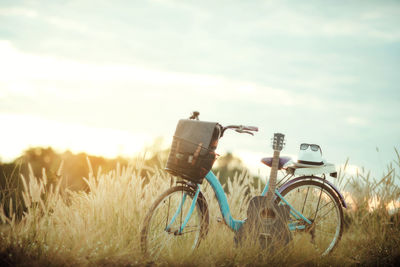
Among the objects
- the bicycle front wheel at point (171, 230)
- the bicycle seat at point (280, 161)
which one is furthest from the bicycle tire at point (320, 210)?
the bicycle front wheel at point (171, 230)

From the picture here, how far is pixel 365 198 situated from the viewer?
596 centimetres

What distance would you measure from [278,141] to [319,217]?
1.28 m

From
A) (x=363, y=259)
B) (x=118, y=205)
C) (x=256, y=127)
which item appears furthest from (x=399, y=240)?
(x=118, y=205)

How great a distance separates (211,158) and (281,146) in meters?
0.93

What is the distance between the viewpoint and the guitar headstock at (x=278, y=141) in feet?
14.9

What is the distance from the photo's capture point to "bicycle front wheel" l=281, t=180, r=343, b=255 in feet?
15.6

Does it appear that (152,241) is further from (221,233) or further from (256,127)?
(256,127)

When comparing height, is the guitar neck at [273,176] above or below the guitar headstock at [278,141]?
below

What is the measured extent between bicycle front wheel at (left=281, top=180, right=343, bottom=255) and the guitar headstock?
56 cm

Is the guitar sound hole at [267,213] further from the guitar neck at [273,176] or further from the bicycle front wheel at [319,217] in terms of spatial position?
the bicycle front wheel at [319,217]

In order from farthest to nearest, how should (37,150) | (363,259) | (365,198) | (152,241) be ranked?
(37,150) < (365,198) < (363,259) < (152,241)

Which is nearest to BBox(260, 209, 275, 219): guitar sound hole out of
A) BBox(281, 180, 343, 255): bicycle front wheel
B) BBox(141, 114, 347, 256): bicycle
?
BBox(141, 114, 347, 256): bicycle

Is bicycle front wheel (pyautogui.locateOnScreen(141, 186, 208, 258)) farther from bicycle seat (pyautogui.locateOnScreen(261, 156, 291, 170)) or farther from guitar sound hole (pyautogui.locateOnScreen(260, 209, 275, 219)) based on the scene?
bicycle seat (pyautogui.locateOnScreen(261, 156, 291, 170))

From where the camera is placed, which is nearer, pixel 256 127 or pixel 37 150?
pixel 256 127
